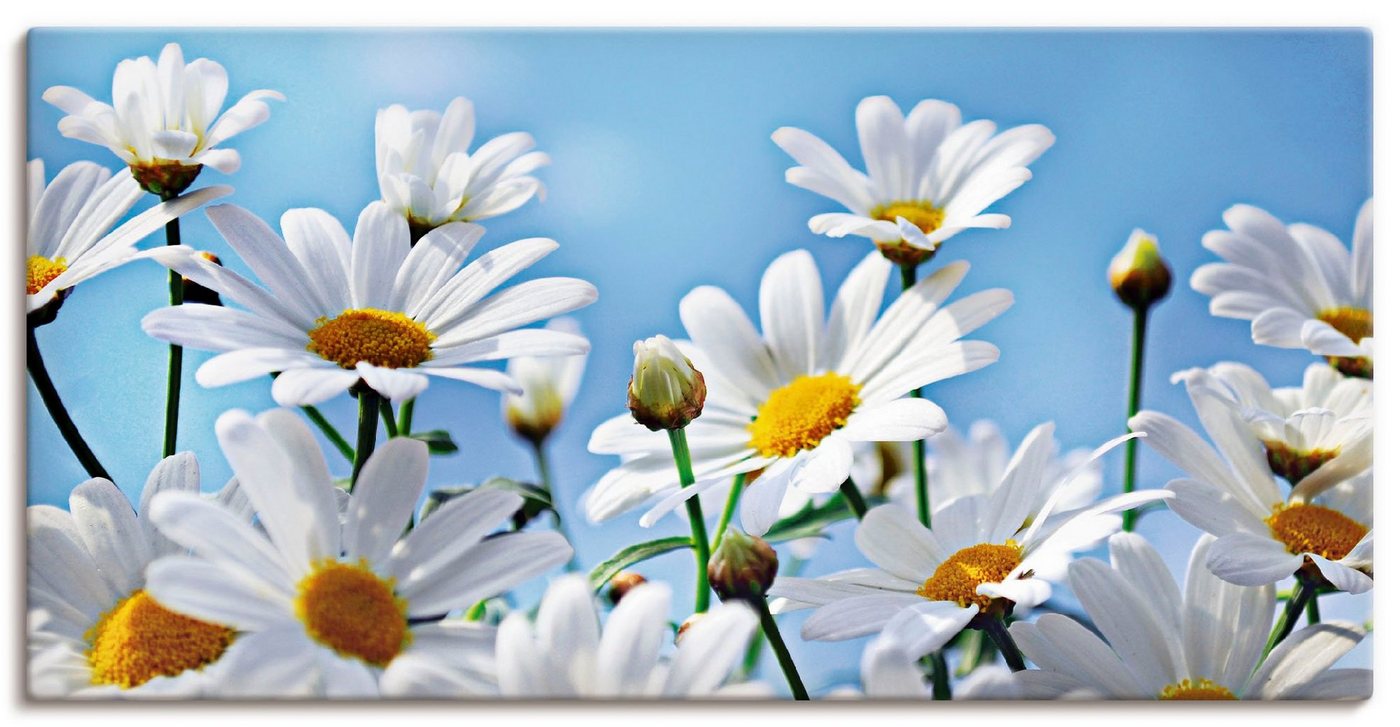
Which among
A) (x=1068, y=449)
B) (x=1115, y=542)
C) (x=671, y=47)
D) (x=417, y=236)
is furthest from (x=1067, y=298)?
(x=417, y=236)

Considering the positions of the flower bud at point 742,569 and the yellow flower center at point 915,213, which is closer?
the flower bud at point 742,569

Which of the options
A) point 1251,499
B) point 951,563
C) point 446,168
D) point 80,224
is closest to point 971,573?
point 951,563

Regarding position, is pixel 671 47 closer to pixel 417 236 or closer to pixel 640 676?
pixel 417 236

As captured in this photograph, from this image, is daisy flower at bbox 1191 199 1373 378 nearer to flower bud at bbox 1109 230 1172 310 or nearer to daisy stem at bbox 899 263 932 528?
flower bud at bbox 1109 230 1172 310

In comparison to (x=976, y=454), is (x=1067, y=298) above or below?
above

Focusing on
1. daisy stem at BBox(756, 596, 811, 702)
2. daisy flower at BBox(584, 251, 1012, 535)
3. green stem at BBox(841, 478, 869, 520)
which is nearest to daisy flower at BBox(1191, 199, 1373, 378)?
daisy flower at BBox(584, 251, 1012, 535)

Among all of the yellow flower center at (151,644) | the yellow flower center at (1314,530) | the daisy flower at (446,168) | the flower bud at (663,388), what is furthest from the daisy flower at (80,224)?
the yellow flower center at (1314,530)

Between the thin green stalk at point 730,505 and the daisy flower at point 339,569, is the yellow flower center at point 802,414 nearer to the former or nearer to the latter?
the thin green stalk at point 730,505
